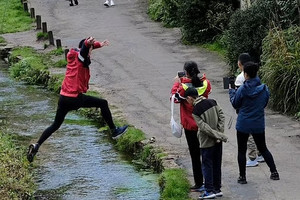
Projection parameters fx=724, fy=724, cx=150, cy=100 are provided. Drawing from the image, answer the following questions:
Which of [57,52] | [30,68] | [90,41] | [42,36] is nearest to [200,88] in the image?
[90,41]

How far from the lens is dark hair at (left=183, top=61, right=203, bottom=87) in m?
9.68

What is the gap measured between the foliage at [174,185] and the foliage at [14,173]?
2074 millimetres

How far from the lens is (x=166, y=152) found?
12.3m

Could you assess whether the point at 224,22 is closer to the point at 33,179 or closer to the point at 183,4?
the point at 183,4

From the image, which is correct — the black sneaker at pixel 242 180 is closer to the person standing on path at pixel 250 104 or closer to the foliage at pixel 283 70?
the person standing on path at pixel 250 104

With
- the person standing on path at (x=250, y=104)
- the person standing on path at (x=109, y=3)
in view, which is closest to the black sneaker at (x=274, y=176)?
the person standing on path at (x=250, y=104)

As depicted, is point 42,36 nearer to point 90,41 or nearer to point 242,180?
point 90,41

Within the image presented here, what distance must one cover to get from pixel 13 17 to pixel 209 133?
2257cm

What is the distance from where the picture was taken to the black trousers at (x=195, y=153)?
994 centimetres

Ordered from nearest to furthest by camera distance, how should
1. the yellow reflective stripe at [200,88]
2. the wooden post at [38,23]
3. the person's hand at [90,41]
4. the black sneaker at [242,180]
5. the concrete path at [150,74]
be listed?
the yellow reflective stripe at [200,88]
the black sneaker at [242,180]
the concrete path at [150,74]
the person's hand at [90,41]
the wooden post at [38,23]

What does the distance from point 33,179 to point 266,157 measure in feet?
13.5

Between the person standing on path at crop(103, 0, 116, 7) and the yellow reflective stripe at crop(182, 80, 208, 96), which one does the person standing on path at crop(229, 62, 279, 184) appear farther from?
the person standing on path at crop(103, 0, 116, 7)

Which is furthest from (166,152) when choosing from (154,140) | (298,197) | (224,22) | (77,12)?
(77,12)

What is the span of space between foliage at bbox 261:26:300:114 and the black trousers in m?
4.58
